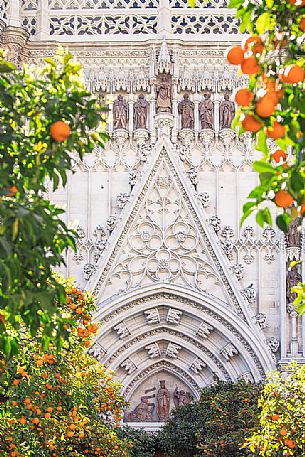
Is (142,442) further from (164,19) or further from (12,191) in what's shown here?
(12,191)

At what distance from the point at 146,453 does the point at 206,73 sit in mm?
7585

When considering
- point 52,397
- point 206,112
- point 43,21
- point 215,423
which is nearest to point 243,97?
point 52,397

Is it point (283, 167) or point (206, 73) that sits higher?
point (206, 73)

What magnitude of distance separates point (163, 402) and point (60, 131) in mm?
15161

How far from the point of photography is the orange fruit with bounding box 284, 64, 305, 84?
442 centimetres

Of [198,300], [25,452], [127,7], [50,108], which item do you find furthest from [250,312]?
[50,108]

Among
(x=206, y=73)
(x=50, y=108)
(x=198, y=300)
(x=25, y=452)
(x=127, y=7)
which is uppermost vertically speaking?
(x=127, y=7)

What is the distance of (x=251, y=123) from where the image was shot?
14.9 feet

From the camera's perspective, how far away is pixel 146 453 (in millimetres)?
18297

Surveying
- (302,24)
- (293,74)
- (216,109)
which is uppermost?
(216,109)

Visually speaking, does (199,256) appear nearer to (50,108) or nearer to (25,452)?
(25,452)

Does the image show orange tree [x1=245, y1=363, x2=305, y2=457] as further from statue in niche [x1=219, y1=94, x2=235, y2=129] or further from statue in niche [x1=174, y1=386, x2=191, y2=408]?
statue in niche [x1=219, y1=94, x2=235, y2=129]

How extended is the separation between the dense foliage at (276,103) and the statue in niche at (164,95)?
15.7 meters

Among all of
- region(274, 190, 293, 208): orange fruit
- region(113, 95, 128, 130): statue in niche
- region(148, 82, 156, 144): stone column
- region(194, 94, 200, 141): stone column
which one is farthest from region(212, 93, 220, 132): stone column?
region(274, 190, 293, 208): orange fruit
